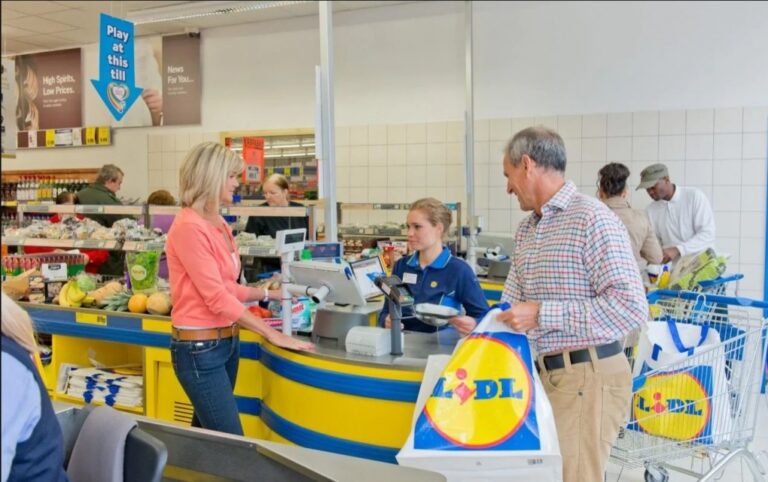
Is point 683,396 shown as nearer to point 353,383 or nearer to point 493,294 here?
point 353,383

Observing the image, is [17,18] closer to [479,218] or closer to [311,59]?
[311,59]

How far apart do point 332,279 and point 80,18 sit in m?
7.30

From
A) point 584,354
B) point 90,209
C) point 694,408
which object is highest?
point 90,209

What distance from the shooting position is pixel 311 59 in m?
8.64

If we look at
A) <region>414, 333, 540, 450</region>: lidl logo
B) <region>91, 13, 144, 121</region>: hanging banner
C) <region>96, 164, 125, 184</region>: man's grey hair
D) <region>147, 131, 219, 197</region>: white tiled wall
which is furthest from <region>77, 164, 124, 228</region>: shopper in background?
<region>414, 333, 540, 450</region>: lidl logo

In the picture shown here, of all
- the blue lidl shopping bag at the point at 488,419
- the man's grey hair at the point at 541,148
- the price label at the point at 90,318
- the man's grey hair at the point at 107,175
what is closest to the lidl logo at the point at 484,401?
the blue lidl shopping bag at the point at 488,419

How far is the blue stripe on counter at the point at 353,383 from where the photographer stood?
111 inches

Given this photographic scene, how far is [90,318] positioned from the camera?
170 inches

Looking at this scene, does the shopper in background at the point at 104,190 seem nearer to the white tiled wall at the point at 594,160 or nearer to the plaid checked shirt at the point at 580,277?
the white tiled wall at the point at 594,160

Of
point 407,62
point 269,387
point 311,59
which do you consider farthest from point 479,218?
point 269,387

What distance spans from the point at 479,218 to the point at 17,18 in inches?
253

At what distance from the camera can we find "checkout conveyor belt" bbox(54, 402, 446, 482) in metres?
1.68

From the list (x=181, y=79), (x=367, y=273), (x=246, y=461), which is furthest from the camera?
(x=181, y=79)

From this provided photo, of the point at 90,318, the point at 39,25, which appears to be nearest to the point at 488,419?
the point at 90,318
